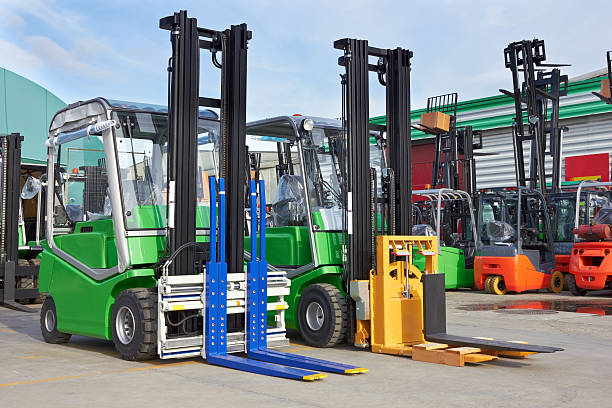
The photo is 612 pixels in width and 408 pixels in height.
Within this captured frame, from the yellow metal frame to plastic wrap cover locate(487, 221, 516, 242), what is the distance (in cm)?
942

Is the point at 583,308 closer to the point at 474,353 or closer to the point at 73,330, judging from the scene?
the point at 474,353

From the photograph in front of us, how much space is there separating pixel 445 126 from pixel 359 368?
14397 millimetres

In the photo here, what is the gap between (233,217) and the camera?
7.48 metres

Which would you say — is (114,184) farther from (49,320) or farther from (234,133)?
(49,320)

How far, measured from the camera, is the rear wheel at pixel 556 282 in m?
16.6

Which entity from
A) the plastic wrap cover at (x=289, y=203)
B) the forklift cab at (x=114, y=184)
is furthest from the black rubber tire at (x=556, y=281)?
the forklift cab at (x=114, y=184)

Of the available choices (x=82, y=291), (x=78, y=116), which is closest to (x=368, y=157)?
(x=78, y=116)

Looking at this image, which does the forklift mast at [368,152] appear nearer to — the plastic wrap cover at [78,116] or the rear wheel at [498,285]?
the plastic wrap cover at [78,116]

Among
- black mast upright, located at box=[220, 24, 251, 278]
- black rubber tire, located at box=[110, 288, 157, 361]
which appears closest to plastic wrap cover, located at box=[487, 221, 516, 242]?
black mast upright, located at box=[220, 24, 251, 278]

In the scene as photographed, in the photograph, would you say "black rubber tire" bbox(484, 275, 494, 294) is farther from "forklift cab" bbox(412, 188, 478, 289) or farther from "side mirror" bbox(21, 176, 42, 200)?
"side mirror" bbox(21, 176, 42, 200)

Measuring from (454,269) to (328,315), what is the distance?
9.83 metres

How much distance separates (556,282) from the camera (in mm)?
16734

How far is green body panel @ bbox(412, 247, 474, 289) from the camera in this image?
55.9ft

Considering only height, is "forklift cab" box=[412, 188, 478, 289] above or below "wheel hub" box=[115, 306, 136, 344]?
above
